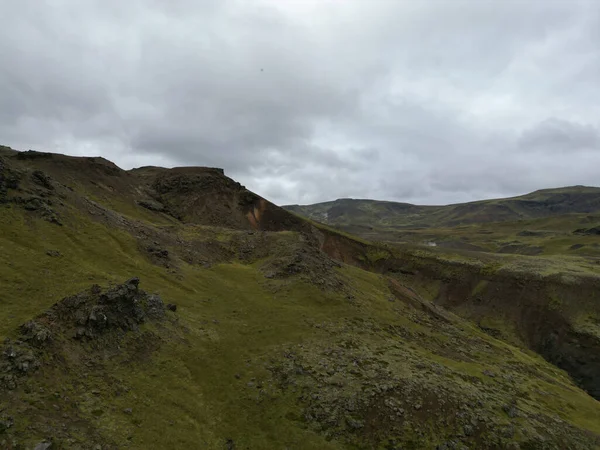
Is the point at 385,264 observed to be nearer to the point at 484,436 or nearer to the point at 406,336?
the point at 406,336

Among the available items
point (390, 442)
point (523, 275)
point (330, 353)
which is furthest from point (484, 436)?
point (523, 275)

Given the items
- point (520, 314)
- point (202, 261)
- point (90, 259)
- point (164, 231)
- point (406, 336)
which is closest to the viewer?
point (90, 259)

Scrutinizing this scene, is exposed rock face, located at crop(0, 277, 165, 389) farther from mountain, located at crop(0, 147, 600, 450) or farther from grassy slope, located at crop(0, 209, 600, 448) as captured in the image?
grassy slope, located at crop(0, 209, 600, 448)

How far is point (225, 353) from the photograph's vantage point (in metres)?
36.1

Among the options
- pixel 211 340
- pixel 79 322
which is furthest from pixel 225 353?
pixel 79 322

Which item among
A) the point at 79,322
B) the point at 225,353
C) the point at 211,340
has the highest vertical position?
the point at 79,322

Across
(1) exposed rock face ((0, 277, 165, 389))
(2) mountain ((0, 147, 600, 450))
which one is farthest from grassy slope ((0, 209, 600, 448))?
(1) exposed rock face ((0, 277, 165, 389))

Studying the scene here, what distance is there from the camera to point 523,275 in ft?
323

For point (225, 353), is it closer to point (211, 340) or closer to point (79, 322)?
point (211, 340)

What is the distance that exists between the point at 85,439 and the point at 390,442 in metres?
20.1

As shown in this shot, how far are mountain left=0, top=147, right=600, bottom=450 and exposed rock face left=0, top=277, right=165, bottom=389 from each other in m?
0.11

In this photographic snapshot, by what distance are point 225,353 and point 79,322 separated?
43.3 ft

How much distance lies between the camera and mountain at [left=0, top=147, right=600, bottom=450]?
2425cm

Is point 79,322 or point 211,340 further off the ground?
point 79,322
